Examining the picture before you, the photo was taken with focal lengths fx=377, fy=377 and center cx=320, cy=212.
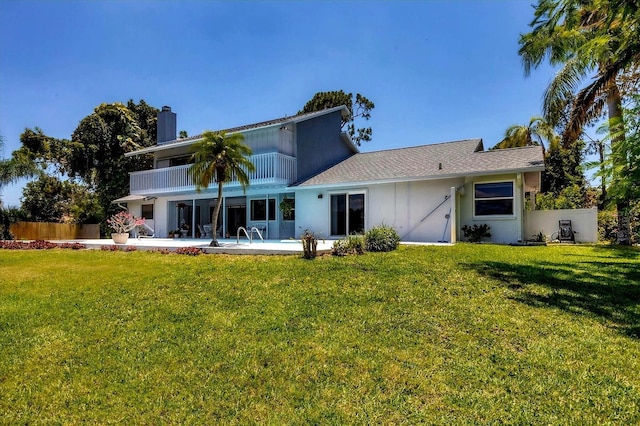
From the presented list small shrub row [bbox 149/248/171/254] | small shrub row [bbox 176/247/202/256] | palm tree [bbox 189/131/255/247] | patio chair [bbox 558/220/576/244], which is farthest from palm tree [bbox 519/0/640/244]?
small shrub row [bbox 149/248/171/254]

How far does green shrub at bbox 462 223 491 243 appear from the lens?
47.6 ft

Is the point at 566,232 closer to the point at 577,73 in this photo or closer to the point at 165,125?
the point at 577,73

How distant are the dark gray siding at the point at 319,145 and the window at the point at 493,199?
8391 mm

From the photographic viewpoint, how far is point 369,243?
1124 cm

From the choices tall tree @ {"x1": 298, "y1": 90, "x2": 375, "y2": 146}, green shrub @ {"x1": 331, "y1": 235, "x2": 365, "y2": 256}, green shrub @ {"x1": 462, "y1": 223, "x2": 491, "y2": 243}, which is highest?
tall tree @ {"x1": 298, "y1": 90, "x2": 375, "y2": 146}

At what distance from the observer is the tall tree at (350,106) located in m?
33.3

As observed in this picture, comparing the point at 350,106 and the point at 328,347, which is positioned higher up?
the point at 350,106

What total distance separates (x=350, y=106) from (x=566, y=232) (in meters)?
22.9

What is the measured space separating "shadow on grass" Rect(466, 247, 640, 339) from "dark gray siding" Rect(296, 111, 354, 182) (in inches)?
484

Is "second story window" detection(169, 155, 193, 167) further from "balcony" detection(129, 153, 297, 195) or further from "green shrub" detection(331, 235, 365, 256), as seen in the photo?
"green shrub" detection(331, 235, 365, 256)

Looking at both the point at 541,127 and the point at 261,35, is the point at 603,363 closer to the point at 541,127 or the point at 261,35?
the point at 261,35

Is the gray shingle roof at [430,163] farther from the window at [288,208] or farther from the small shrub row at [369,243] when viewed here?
the small shrub row at [369,243]

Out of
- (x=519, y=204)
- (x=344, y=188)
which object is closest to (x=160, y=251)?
(x=344, y=188)

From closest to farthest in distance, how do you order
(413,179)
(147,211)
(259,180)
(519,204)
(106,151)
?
(519,204), (413,179), (259,180), (147,211), (106,151)
